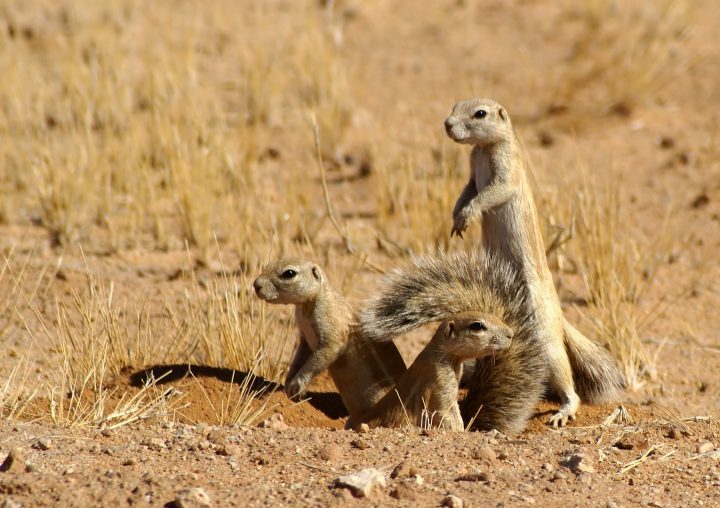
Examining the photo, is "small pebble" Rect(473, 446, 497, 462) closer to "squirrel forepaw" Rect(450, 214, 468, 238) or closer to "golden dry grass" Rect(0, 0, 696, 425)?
"golden dry grass" Rect(0, 0, 696, 425)

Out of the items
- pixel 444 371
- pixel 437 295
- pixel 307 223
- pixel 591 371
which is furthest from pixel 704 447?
pixel 307 223

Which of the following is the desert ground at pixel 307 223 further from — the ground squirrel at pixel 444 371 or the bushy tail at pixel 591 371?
the ground squirrel at pixel 444 371

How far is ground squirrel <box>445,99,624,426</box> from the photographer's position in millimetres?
6188

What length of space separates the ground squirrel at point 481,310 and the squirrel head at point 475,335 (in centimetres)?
17

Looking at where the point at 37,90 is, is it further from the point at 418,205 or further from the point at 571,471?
the point at 571,471

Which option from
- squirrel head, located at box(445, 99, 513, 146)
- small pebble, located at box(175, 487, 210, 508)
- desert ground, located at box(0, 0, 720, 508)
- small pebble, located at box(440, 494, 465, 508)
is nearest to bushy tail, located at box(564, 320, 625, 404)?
desert ground, located at box(0, 0, 720, 508)

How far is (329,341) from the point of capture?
6.09 m

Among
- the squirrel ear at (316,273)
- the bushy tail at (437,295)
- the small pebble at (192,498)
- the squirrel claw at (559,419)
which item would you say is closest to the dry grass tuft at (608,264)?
the squirrel claw at (559,419)

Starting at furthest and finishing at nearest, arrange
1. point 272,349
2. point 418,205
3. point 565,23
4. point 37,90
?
point 565,23
point 37,90
point 418,205
point 272,349

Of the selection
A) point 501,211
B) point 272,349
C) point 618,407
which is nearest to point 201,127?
point 272,349

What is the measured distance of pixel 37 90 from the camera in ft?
37.2

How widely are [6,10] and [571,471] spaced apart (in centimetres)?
1052

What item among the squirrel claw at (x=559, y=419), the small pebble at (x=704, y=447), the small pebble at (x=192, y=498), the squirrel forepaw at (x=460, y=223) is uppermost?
the squirrel forepaw at (x=460, y=223)

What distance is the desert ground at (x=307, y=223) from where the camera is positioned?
4863mm
